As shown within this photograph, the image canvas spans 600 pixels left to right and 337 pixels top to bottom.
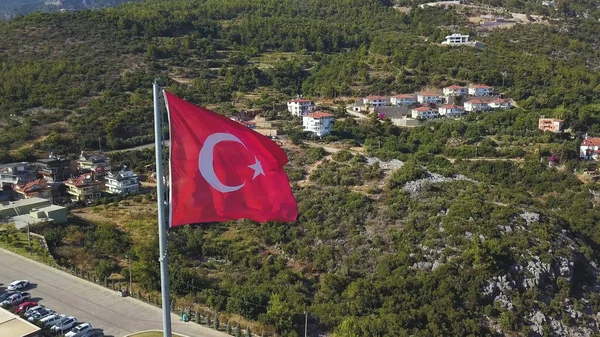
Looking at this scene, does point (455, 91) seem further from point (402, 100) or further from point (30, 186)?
point (30, 186)

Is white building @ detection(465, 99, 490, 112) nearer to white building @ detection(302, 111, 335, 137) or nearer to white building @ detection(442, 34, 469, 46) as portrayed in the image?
white building @ detection(302, 111, 335, 137)

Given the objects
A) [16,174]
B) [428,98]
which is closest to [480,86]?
[428,98]

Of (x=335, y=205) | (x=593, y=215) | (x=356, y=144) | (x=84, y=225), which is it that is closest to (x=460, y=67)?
(x=356, y=144)

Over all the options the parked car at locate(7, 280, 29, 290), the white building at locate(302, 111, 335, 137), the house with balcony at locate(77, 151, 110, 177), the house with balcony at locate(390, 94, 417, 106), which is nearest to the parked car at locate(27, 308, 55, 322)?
the parked car at locate(7, 280, 29, 290)

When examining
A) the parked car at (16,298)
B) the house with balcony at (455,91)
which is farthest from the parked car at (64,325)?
the house with balcony at (455,91)

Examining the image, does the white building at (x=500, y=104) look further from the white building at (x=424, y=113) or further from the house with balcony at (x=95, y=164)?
the house with balcony at (x=95, y=164)

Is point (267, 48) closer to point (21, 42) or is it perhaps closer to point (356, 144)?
point (21, 42)

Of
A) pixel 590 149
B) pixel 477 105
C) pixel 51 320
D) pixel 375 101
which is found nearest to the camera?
pixel 51 320
